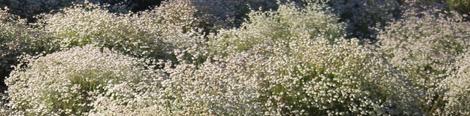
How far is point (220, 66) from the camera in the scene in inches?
282

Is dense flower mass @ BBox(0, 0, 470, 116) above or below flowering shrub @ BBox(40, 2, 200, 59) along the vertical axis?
below

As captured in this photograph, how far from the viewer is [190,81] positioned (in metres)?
6.10

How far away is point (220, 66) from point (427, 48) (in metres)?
3.42

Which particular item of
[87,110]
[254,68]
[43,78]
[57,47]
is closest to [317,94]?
[254,68]

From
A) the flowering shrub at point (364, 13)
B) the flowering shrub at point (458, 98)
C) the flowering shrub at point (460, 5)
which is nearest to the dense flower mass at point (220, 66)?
the flowering shrub at point (458, 98)

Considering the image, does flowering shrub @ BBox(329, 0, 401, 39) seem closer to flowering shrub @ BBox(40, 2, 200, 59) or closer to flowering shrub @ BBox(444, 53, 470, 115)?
flowering shrub @ BBox(444, 53, 470, 115)

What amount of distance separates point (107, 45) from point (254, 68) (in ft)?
6.98

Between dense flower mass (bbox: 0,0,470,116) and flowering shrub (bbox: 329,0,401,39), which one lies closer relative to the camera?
dense flower mass (bbox: 0,0,470,116)

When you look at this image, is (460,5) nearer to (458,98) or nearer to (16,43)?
(458,98)

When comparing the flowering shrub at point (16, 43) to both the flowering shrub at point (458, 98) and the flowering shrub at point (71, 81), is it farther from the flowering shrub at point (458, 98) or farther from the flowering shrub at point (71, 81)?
the flowering shrub at point (458, 98)

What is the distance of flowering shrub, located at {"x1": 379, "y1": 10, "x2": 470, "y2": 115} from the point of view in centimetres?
822

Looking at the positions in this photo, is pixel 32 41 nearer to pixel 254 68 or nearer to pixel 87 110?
pixel 87 110

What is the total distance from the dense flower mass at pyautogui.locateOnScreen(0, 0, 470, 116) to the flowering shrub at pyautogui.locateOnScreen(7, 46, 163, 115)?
1cm

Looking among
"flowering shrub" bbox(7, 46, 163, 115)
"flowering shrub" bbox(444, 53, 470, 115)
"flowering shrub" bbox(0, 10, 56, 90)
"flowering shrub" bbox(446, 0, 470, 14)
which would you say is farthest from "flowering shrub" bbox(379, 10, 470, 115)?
"flowering shrub" bbox(0, 10, 56, 90)
